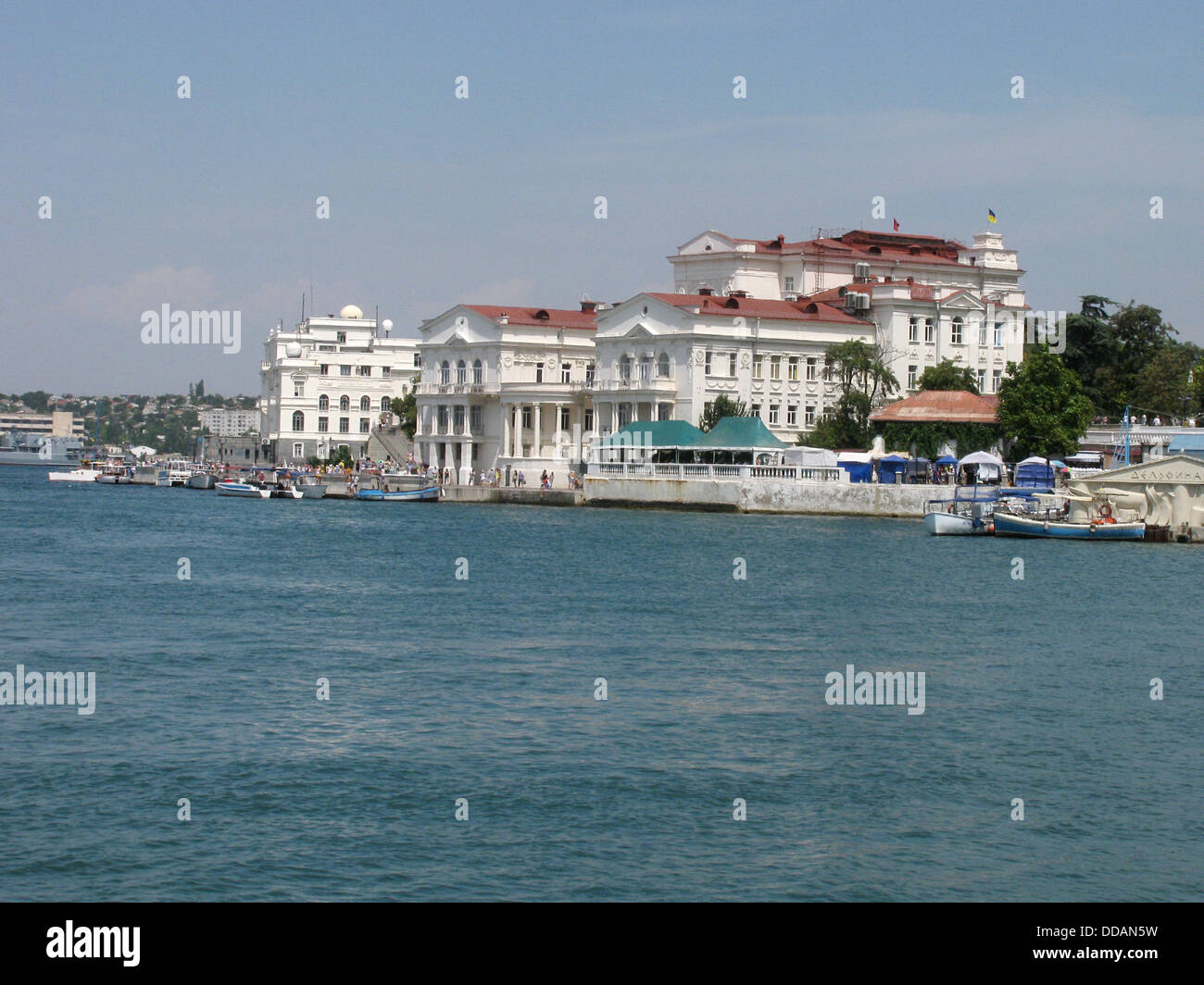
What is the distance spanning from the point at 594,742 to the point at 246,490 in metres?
72.9

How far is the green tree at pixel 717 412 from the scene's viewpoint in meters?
75.8

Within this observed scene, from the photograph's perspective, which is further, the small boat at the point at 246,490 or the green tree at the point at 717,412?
the small boat at the point at 246,490

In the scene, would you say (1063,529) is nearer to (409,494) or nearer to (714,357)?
(714,357)

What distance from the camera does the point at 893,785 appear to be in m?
16.4

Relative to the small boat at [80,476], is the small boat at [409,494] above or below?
below

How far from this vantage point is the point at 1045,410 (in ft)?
224

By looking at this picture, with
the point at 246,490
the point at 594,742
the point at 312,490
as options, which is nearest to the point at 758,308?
the point at 312,490

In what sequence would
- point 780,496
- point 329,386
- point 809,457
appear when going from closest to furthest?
1. point 780,496
2. point 809,457
3. point 329,386

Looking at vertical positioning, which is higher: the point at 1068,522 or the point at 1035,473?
the point at 1035,473

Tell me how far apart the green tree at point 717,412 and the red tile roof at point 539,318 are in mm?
12446

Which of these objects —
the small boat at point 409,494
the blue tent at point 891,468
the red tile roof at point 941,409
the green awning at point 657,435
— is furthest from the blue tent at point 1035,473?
the small boat at point 409,494

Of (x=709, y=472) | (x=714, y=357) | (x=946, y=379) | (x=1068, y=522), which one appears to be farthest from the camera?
(x=946, y=379)

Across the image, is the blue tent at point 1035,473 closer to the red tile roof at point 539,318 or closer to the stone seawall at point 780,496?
the stone seawall at point 780,496
